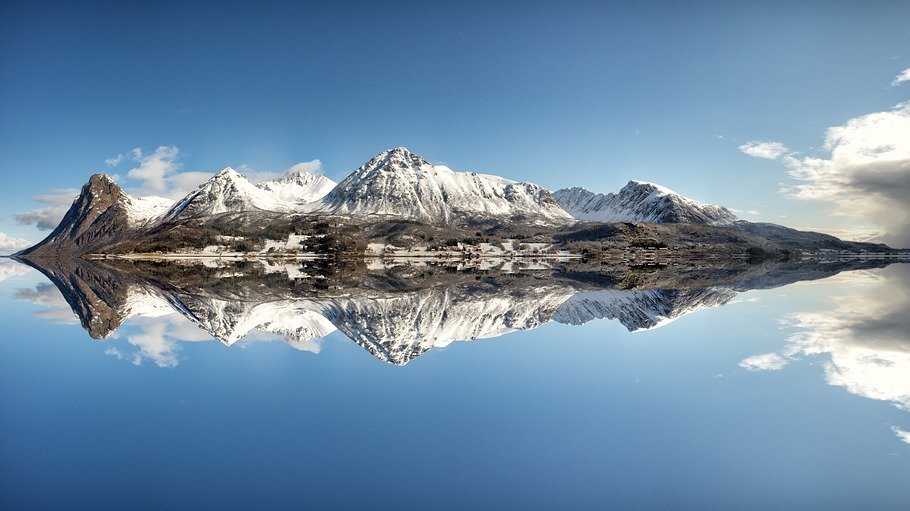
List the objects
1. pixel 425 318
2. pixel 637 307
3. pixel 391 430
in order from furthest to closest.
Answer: pixel 637 307, pixel 425 318, pixel 391 430

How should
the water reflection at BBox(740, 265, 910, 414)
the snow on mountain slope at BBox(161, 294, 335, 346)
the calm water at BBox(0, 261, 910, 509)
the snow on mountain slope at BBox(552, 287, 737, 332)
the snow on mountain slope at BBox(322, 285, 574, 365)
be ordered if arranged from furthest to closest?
the snow on mountain slope at BBox(552, 287, 737, 332) < the snow on mountain slope at BBox(161, 294, 335, 346) < the snow on mountain slope at BBox(322, 285, 574, 365) < the water reflection at BBox(740, 265, 910, 414) < the calm water at BBox(0, 261, 910, 509)

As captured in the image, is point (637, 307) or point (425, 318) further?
point (637, 307)

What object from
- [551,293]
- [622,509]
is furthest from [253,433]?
[551,293]

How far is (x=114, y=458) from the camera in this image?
1522 centimetres

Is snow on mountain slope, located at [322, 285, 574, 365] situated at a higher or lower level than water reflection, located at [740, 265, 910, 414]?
higher

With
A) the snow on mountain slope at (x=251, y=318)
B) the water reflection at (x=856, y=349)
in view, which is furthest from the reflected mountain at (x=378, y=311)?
the water reflection at (x=856, y=349)

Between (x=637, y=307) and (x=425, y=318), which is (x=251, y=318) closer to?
(x=425, y=318)

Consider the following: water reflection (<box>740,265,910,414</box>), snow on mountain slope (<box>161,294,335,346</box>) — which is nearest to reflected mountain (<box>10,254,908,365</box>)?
snow on mountain slope (<box>161,294,335,346</box>)

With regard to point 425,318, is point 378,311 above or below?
above

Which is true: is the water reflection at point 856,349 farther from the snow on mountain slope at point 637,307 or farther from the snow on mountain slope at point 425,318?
the snow on mountain slope at point 425,318

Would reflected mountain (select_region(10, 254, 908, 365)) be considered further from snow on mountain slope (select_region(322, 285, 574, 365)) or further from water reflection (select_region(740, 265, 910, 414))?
water reflection (select_region(740, 265, 910, 414))

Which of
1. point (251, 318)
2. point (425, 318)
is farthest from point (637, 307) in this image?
point (251, 318)

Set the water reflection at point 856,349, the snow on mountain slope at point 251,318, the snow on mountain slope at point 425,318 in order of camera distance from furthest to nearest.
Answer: the snow on mountain slope at point 251,318
the snow on mountain slope at point 425,318
the water reflection at point 856,349

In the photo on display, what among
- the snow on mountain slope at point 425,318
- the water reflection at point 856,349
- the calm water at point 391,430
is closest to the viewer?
the calm water at point 391,430
